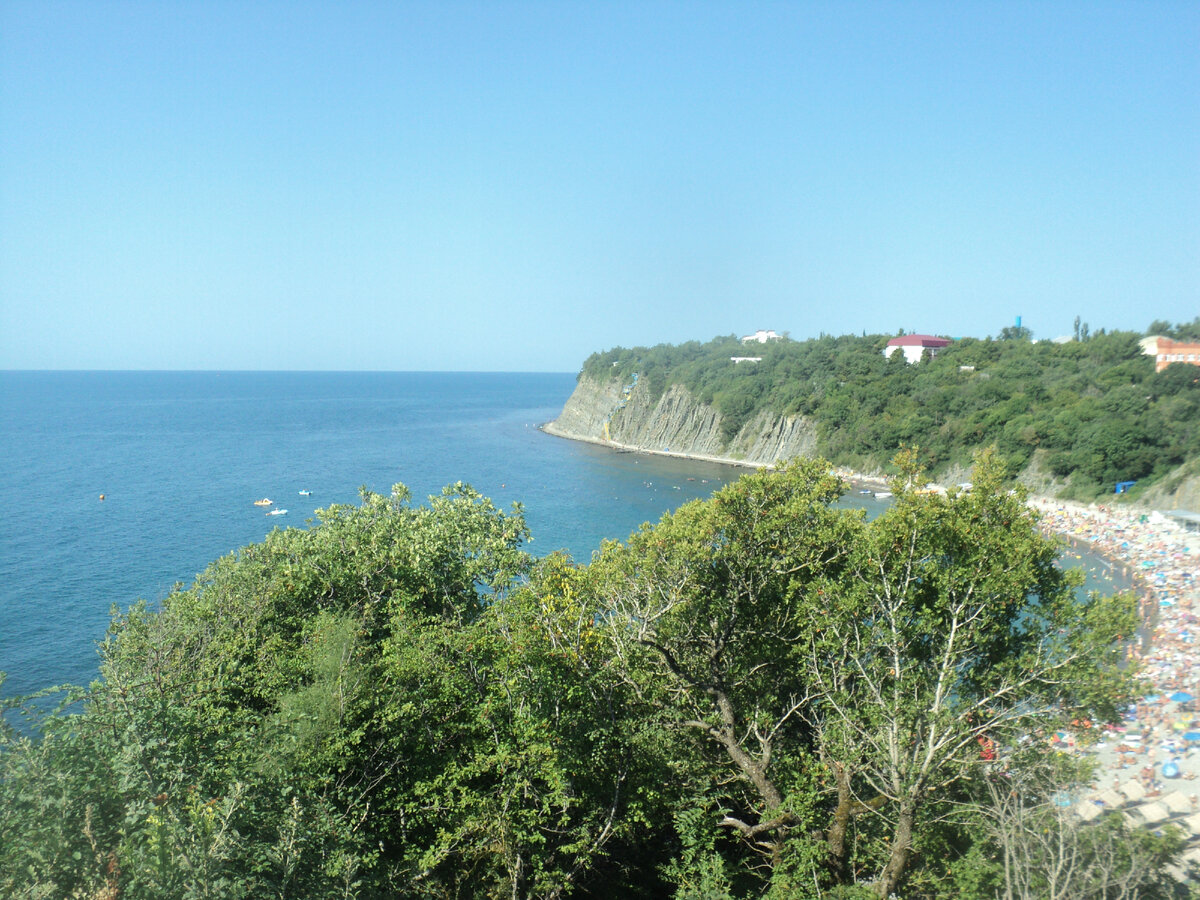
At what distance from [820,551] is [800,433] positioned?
48.7 m

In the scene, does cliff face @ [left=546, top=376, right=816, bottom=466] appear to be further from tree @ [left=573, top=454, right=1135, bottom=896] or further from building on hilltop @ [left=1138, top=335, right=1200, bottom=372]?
tree @ [left=573, top=454, right=1135, bottom=896]

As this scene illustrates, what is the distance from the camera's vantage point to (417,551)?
10.5 m

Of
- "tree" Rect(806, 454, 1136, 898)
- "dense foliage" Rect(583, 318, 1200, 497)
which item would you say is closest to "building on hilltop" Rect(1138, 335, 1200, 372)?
"dense foliage" Rect(583, 318, 1200, 497)

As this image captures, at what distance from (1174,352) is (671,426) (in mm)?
37394

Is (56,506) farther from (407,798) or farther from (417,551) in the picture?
(407,798)

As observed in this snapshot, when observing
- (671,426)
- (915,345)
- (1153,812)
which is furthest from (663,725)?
(915,345)

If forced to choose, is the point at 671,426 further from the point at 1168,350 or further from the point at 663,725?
the point at 663,725

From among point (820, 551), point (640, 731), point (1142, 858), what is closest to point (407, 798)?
point (640, 731)

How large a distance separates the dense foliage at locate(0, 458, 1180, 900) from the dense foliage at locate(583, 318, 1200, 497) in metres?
33.2

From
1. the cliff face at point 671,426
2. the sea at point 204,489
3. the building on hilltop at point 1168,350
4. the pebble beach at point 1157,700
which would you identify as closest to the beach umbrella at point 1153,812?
the pebble beach at point 1157,700

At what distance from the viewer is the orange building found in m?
48.8

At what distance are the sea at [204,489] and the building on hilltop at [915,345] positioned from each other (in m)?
26.0

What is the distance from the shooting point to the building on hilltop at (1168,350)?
48.9m

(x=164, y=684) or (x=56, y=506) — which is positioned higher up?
(x=164, y=684)
